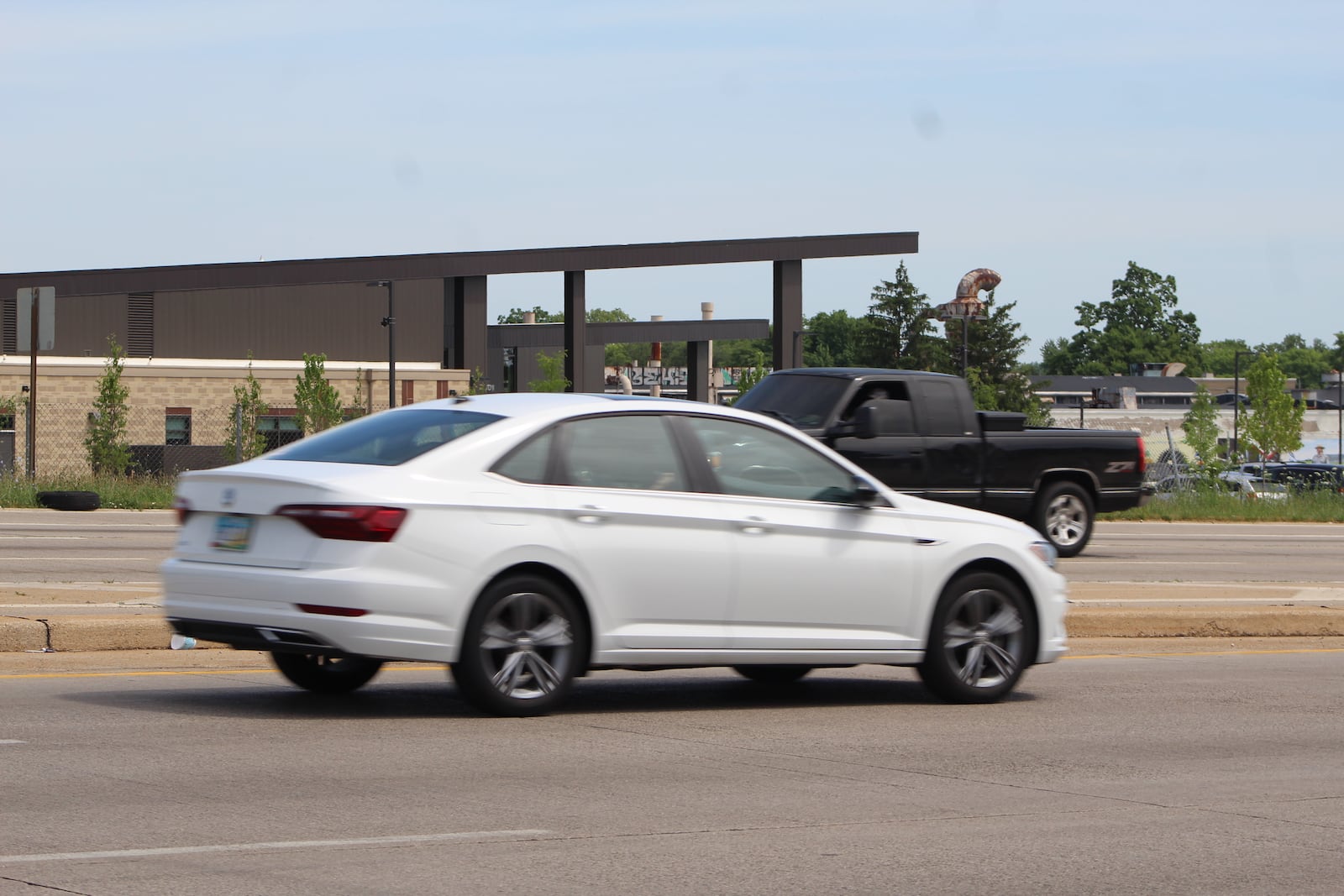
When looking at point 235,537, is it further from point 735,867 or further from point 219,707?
point 735,867

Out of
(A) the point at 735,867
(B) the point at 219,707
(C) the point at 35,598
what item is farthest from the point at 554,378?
(A) the point at 735,867

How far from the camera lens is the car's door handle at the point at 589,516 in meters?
8.94

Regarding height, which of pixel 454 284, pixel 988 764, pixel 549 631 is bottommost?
pixel 988 764

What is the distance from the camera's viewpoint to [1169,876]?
6.05 metres

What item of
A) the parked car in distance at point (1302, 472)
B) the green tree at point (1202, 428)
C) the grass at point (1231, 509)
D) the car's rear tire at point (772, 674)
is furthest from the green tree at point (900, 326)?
the car's rear tire at point (772, 674)

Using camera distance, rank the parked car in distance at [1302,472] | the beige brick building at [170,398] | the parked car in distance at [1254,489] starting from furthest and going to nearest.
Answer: the parked car in distance at [1302,472] < the beige brick building at [170,398] < the parked car in distance at [1254,489]

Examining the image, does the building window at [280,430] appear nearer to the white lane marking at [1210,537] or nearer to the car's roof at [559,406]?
the white lane marking at [1210,537]

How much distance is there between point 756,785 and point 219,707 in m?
3.27

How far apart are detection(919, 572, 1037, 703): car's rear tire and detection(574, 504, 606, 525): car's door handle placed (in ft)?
7.23

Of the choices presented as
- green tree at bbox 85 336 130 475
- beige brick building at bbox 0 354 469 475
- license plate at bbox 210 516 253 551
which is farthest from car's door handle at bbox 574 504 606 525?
beige brick building at bbox 0 354 469 475

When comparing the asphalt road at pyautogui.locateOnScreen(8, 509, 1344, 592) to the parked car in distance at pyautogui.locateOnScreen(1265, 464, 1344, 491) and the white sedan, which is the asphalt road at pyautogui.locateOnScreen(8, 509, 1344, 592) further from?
the parked car in distance at pyautogui.locateOnScreen(1265, 464, 1344, 491)

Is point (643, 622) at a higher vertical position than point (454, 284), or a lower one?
lower

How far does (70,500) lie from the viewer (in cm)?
2888

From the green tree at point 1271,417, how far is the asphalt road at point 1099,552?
53379 millimetres
